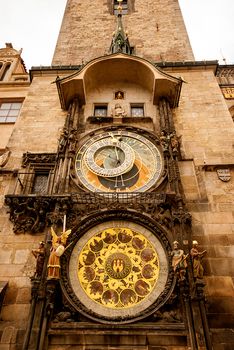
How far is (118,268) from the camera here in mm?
6961

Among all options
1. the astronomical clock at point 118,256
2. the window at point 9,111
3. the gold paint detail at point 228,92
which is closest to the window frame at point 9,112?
the window at point 9,111

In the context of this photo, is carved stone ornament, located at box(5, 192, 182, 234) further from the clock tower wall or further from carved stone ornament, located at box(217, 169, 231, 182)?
the clock tower wall

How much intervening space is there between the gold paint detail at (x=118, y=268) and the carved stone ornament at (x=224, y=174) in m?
2.88

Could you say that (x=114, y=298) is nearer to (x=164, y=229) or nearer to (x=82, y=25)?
(x=164, y=229)

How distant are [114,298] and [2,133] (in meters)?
7.00

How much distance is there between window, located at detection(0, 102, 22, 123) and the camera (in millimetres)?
11508

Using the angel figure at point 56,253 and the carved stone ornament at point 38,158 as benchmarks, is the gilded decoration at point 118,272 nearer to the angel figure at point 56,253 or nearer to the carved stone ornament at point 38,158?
the angel figure at point 56,253

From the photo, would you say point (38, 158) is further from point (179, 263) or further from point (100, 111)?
point (179, 263)

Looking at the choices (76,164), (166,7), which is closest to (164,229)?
(76,164)

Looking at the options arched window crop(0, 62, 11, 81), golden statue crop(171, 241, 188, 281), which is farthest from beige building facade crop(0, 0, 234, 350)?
arched window crop(0, 62, 11, 81)

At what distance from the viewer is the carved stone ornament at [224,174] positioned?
864 centimetres

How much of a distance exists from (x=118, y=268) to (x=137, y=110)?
5610mm

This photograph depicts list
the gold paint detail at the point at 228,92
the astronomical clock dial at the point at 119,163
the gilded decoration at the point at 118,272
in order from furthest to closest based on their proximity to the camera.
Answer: the gold paint detail at the point at 228,92, the astronomical clock dial at the point at 119,163, the gilded decoration at the point at 118,272

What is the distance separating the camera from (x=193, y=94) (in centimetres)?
Result: 1126
